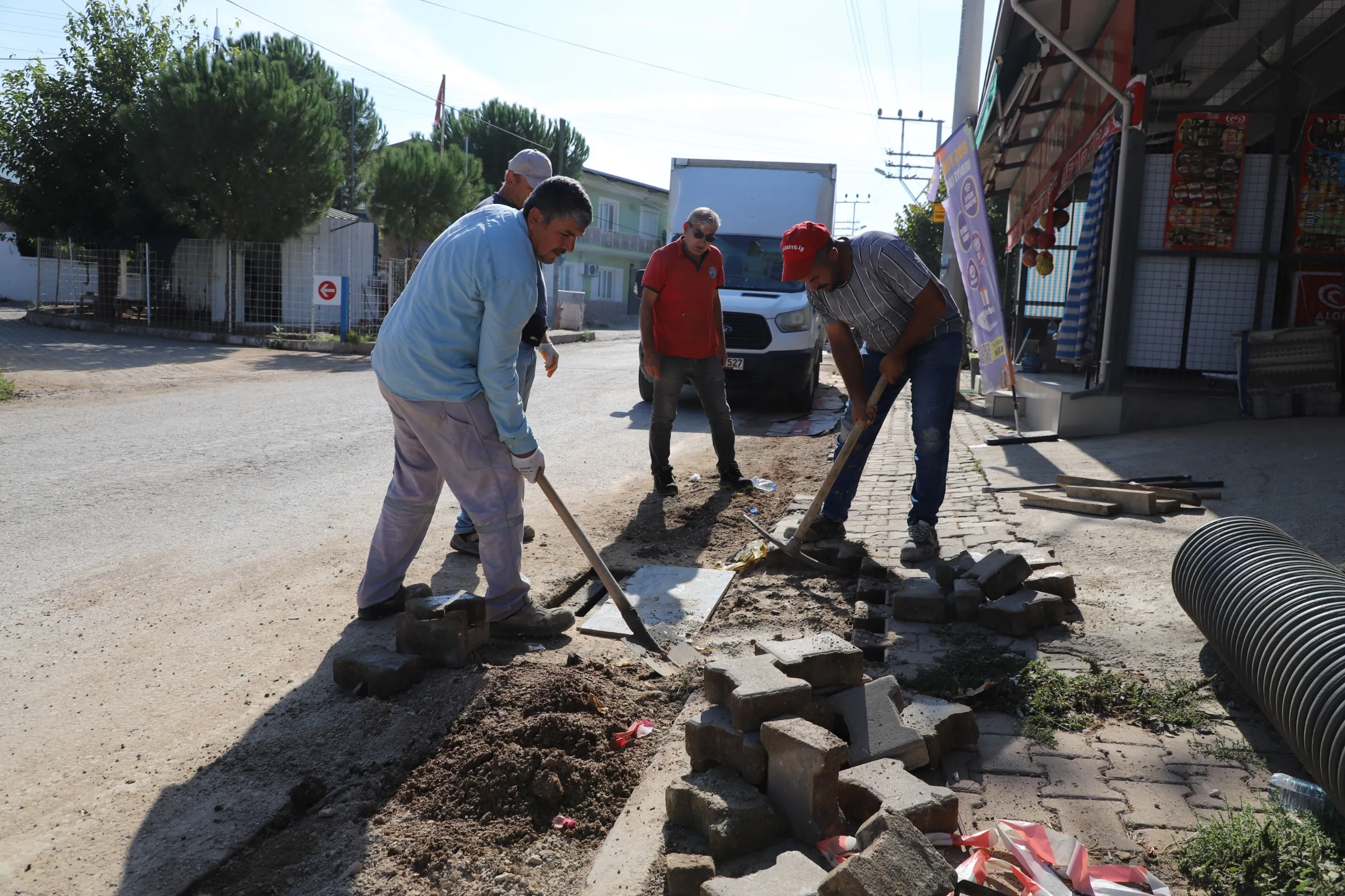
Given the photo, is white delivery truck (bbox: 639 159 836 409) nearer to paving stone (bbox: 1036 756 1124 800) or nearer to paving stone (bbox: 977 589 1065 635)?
paving stone (bbox: 977 589 1065 635)

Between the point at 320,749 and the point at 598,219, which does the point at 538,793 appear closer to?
the point at 320,749

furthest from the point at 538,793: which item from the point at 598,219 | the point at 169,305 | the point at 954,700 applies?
the point at 598,219

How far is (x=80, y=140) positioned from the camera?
910 inches

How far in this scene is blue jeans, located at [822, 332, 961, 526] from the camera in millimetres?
5164

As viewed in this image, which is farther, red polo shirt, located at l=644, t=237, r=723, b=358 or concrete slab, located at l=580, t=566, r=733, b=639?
red polo shirt, located at l=644, t=237, r=723, b=358

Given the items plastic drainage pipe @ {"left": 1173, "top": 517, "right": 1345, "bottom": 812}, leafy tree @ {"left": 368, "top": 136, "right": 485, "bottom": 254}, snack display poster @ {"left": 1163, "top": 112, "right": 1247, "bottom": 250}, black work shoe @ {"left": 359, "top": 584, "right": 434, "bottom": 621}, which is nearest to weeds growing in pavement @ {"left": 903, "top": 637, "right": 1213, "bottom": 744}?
plastic drainage pipe @ {"left": 1173, "top": 517, "right": 1345, "bottom": 812}

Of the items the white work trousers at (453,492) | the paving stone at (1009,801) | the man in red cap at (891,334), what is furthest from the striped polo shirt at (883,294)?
the paving stone at (1009,801)

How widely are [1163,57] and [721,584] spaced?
30.1 ft

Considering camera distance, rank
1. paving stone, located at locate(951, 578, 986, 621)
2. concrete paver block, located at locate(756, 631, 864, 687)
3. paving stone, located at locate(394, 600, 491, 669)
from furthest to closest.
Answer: paving stone, located at locate(951, 578, 986, 621) < paving stone, located at locate(394, 600, 491, 669) < concrete paver block, located at locate(756, 631, 864, 687)

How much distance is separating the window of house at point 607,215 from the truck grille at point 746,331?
37.4 m

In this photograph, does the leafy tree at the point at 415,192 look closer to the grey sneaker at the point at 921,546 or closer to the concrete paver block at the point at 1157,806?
the grey sneaker at the point at 921,546

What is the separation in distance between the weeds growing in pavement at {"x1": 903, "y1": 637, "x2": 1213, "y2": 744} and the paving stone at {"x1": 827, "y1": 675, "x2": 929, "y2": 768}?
45 cm

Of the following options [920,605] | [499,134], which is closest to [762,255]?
[920,605]

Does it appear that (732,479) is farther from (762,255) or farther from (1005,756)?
(762,255)
